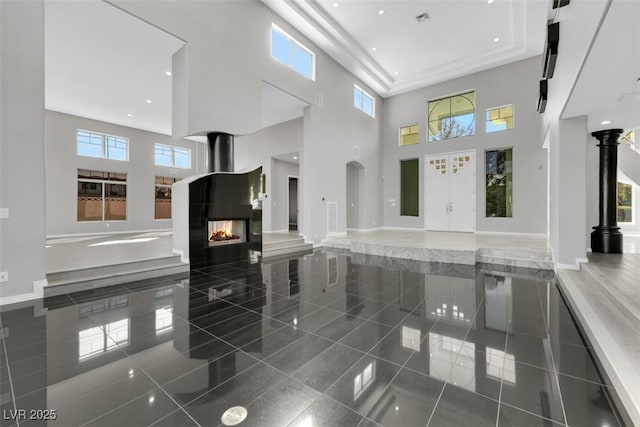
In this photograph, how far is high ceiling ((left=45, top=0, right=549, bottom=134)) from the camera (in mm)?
5312

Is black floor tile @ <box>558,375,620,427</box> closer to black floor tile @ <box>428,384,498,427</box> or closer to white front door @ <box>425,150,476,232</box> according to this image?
black floor tile @ <box>428,384,498,427</box>

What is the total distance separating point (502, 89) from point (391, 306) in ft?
30.6

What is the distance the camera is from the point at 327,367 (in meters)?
1.99

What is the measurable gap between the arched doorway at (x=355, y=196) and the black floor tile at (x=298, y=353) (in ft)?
27.3

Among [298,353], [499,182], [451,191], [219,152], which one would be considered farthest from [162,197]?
[499,182]

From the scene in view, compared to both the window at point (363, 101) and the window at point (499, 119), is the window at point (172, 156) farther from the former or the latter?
the window at point (499, 119)

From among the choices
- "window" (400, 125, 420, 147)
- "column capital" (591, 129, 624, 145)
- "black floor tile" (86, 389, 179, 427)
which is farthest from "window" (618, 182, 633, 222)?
"black floor tile" (86, 389, 179, 427)

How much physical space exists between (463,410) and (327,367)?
875mm

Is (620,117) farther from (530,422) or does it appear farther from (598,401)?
(530,422)

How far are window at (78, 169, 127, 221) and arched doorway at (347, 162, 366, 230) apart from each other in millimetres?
8884

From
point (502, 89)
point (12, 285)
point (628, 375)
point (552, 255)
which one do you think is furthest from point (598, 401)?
point (502, 89)

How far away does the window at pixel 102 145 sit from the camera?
9.75 metres

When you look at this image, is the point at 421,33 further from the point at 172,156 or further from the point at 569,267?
the point at 172,156

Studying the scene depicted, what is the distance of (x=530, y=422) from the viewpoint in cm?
148
